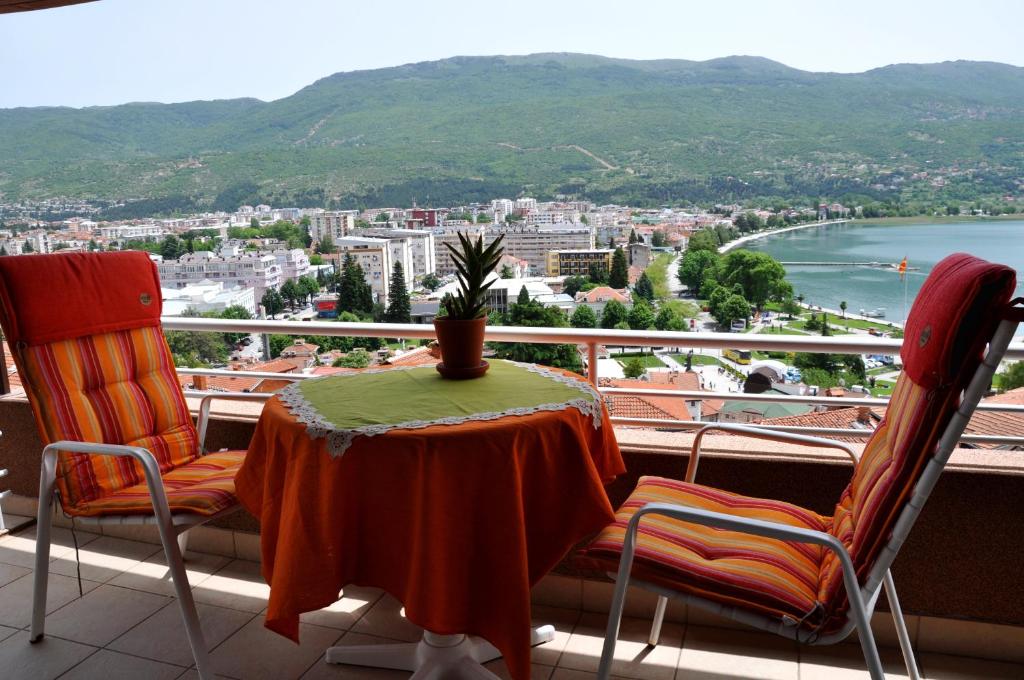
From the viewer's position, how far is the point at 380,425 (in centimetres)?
162

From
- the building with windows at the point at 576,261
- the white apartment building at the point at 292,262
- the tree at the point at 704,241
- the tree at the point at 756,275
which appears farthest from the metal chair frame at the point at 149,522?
the tree at the point at 704,241

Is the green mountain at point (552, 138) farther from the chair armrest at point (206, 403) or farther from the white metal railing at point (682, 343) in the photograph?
the chair armrest at point (206, 403)

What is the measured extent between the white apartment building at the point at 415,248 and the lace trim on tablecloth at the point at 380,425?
1336 mm

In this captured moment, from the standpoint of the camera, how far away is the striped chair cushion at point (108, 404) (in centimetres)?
225

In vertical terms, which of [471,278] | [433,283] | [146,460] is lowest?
[146,460]

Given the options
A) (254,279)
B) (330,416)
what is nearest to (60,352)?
(330,416)

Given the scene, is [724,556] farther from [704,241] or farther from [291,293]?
[704,241]

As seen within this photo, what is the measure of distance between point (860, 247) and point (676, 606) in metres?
4.31

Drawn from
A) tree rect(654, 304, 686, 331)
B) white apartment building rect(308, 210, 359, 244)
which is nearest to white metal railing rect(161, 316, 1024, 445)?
tree rect(654, 304, 686, 331)

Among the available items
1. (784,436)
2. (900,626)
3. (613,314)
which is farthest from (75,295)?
(613,314)

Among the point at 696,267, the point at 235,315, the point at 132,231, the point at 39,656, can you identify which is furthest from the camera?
the point at 132,231

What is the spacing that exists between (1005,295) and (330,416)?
4.57 ft

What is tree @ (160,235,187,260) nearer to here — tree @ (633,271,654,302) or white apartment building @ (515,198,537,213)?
white apartment building @ (515,198,537,213)

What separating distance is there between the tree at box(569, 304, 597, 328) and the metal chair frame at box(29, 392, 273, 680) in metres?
2.39
